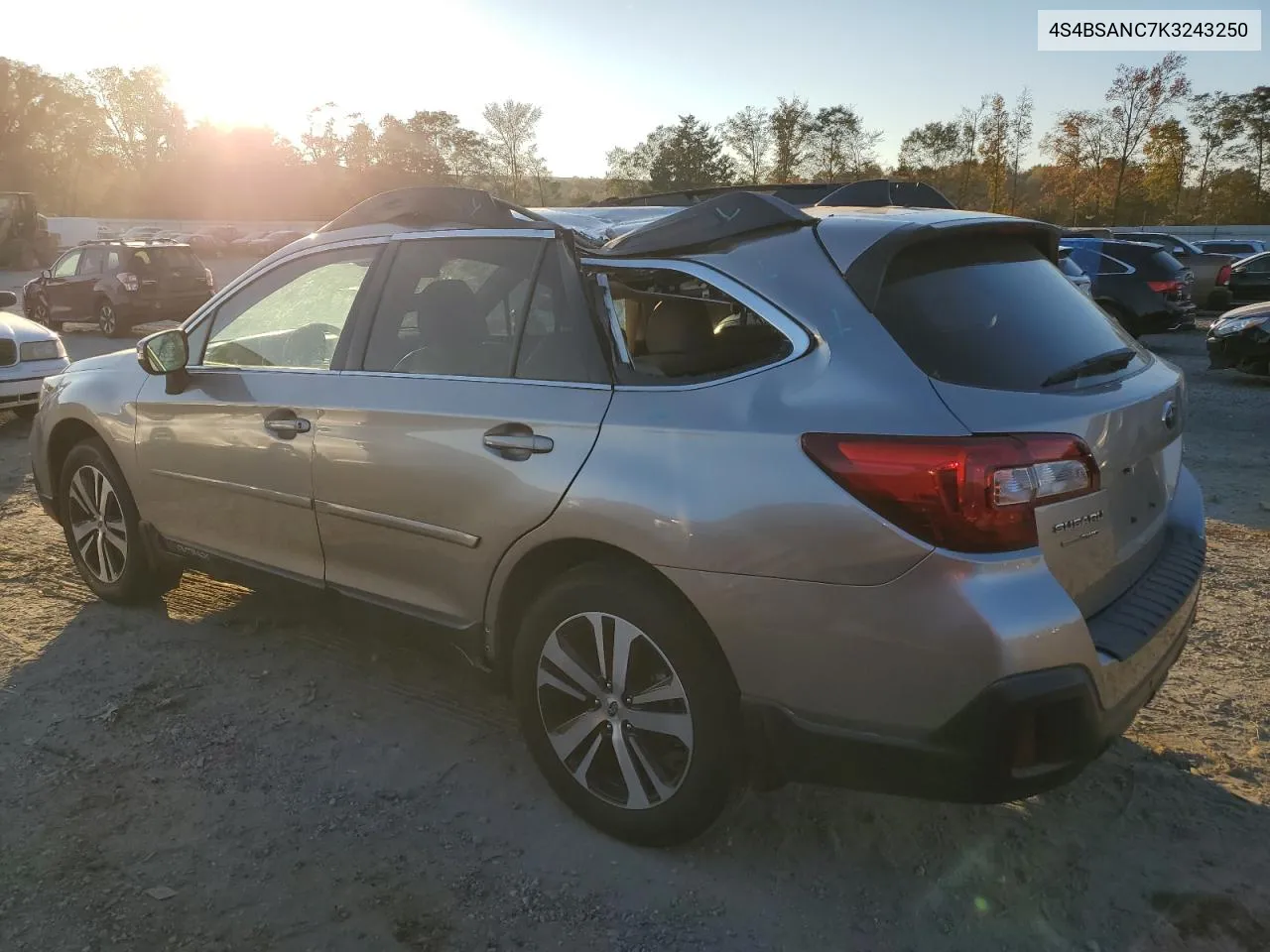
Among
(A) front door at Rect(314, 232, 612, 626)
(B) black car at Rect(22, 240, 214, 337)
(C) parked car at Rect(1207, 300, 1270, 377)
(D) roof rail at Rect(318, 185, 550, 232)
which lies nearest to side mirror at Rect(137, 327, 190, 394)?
(D) roof rail at Rect(318, 185, 550, 232)

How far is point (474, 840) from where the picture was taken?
2.82m

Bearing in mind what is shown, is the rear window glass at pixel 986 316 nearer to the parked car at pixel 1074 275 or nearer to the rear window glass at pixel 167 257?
the parked car at pixel 1074 275

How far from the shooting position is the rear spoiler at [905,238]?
2.36m

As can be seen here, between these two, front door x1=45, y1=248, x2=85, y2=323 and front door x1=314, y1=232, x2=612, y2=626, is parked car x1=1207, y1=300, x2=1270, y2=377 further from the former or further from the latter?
Result: front door x1=45, y1=248, x2=85, y2=323

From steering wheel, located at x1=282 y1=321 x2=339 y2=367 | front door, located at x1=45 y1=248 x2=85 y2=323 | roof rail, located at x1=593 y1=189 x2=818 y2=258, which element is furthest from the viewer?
front door, located at x1=45 y1=248 x2=85 y2=323

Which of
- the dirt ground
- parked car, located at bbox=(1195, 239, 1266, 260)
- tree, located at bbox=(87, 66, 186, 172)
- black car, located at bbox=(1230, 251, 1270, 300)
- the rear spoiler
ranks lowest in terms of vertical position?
the dirt ground

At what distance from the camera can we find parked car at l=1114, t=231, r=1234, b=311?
19.1 m

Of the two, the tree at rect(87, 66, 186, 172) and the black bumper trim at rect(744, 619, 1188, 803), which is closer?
the black bumper trim at rect(744, 619, 1188, 803)

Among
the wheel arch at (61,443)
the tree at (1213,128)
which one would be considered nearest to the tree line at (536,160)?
the tree at (1213,128)

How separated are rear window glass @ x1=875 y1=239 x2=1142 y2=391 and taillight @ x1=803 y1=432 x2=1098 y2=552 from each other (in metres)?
0.21

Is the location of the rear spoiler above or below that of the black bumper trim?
above

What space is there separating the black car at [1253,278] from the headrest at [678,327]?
63.7 ft

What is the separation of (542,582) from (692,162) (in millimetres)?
54590

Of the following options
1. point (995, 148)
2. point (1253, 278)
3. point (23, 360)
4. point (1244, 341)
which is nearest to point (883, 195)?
point (23, 360)
